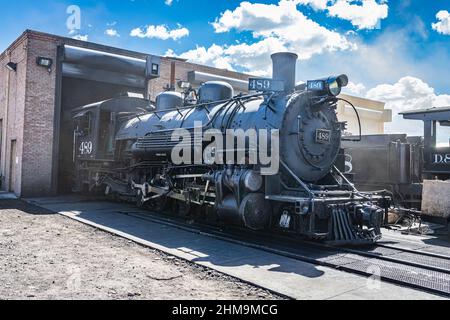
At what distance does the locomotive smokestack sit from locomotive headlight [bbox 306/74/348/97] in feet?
1.91

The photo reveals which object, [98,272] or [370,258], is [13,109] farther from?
[370,258]

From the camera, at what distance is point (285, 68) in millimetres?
8477

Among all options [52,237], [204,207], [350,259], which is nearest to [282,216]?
[350,259]

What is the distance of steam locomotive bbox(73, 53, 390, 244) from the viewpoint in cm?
727

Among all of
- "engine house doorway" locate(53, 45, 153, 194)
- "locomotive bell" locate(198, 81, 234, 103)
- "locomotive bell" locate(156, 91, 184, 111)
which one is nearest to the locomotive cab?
"locomotive bell" locate(156, 91, 184, 111)

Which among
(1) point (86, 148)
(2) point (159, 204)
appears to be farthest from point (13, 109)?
(2) point (159, 204)

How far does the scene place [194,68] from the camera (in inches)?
829

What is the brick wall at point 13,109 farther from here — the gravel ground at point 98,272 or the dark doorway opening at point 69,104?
the gravel ground at point 98,272

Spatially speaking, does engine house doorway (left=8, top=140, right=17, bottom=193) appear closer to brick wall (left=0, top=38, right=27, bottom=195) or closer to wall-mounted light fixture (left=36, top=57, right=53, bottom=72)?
brick wall (left=0, top=38, right=27, bottom=195)

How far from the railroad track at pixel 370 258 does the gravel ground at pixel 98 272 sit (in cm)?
156

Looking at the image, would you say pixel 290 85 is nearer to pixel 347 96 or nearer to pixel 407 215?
pixel 407 215

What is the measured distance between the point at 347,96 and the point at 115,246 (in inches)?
1049

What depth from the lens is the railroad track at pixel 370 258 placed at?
17.1ft

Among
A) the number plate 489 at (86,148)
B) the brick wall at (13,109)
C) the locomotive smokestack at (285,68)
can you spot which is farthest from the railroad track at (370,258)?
the brick wall at (13,109)
